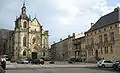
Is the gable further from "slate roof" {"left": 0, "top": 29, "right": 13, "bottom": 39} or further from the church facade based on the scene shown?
"slate roof" {"left": 0, "top": 29, "right": 13, "bottom": 39}

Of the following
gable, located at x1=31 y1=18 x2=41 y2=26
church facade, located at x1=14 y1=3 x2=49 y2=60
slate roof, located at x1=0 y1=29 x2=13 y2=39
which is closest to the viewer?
church facade, located at x1=14 y1=3 x2=49 y2=60

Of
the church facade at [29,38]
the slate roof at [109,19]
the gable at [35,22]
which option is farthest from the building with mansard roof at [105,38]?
the gable at [35,22]

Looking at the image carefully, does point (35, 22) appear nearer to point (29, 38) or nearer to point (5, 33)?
point (29, 38)

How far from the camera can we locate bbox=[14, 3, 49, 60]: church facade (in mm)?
98188

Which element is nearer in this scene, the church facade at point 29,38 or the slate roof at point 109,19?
the slate roof at point 109,19

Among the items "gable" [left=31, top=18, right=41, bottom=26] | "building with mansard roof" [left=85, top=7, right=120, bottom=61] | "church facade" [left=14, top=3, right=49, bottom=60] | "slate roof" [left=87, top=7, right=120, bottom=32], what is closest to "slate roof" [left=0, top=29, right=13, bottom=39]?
"church facade" [left=14, top=3, right=49, bottom=60]

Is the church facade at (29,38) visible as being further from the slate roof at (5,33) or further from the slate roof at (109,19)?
the slate roof at (109,19)

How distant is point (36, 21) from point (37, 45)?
37.4ft

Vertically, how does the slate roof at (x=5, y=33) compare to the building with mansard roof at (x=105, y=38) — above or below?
above

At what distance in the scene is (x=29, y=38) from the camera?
3974 inches

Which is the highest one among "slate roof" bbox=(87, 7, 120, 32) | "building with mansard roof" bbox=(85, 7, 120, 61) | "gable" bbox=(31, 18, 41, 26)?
"gable" bbox=(31, 18, 41, 26)

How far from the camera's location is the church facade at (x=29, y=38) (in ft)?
322

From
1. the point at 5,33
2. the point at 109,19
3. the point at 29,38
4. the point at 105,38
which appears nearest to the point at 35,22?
the point at 29,38

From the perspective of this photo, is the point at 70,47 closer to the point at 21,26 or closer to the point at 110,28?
the point at 21,26
